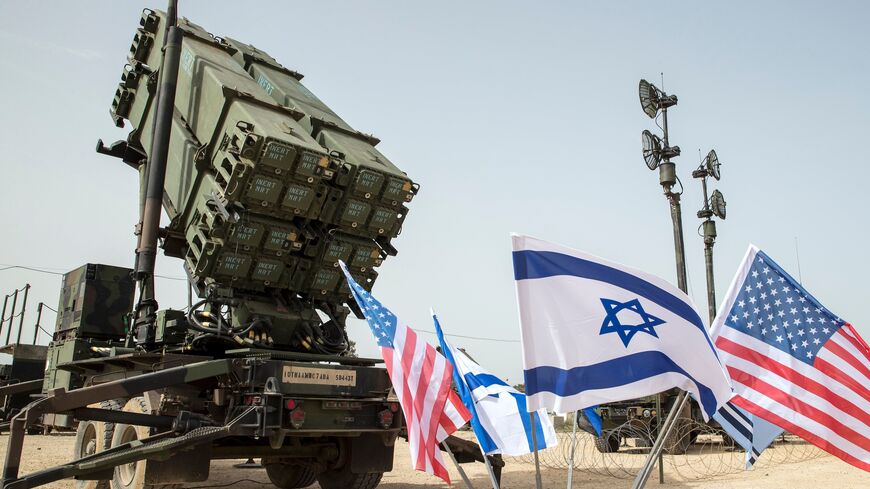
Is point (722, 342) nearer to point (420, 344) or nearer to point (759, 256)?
point (759, 256)

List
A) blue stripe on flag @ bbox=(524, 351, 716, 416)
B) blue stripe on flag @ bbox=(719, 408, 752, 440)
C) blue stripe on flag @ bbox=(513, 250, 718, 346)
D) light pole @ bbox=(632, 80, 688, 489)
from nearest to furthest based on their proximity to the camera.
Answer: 1. blue stripe on flag @ bbox=(524, 351, 716, 416)
2. blue stripe on flag @ bbox=(513, 250, 718, 346)
3. blue stripe on flag @ bbox=(719, 408, 752, 440)
4. light pole @ bbox=(632, 80, 688, 489)

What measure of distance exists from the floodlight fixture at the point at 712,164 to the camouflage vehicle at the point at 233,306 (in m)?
12.3

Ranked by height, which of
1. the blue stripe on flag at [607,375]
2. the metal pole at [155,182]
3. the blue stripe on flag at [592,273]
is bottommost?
the blue stripe on flag at [607,375]

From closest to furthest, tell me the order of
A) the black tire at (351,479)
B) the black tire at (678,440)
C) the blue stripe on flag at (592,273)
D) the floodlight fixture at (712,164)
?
the blue stripe on flag at (592,273) < the black tire at (351,479) < the black tire at (678,440) < the floodlight fixture at (712,164)

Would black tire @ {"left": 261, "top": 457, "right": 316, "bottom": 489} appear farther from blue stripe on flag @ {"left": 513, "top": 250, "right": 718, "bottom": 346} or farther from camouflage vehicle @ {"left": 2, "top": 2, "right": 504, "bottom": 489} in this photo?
blue stripe on flag @ {"left": 513, "top": 250, "right": 718, "bottom": 346}

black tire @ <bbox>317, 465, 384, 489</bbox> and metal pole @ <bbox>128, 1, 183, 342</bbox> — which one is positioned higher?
metal pole @ <bbox>128, 1, 183, 342</bbox>

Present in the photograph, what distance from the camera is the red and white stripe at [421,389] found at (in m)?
5.05

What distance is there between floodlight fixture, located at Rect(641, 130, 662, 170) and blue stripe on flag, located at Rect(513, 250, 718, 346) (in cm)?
1131

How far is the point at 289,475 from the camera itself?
9.15m

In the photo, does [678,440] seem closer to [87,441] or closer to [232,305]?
[232,305]

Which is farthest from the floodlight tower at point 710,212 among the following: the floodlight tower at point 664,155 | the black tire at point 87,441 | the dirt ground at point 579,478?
the black tire at point 87,441

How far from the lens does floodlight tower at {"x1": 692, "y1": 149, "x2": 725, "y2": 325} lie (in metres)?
19.2

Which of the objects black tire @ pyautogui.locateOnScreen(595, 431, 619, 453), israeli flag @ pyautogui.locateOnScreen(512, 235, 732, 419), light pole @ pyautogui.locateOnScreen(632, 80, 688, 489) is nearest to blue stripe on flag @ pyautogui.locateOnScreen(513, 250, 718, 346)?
israeli flag @ pyautogui.locateOnScreen(512, 235, 732, 419)

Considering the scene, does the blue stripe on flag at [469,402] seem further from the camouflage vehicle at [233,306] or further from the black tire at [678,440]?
the black tire at [678,440]
